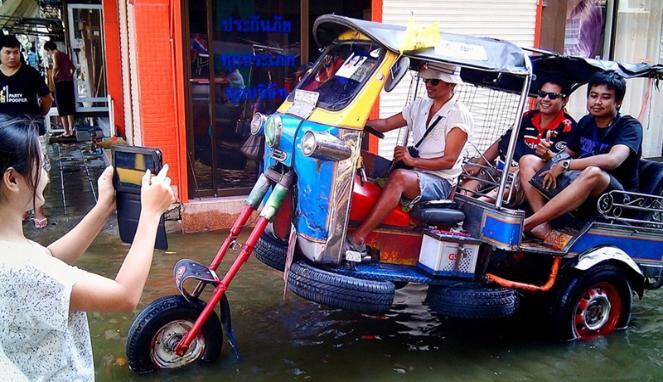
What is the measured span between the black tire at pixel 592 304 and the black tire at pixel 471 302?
0.48 metres

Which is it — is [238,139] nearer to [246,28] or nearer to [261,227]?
[246,28]

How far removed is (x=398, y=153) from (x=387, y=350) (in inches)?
54.8

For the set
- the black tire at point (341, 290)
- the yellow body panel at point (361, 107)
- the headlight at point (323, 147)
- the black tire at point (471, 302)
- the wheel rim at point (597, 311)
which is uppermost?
the yellow body panel at point (361, 107)

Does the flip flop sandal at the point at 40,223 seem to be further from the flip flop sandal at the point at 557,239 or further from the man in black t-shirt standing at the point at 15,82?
the flip flop sandal at the point at 557,239

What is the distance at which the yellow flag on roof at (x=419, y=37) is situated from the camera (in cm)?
390

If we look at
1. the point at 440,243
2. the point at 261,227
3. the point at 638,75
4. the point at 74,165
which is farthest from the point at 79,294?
the point at 74,165

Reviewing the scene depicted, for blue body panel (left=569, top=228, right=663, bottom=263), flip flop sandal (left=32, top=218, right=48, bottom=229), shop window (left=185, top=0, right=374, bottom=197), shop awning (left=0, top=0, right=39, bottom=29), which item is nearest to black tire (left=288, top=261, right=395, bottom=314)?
blue body panel (left=569, top=228, right=663, bottom=263)

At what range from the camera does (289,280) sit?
158 inches

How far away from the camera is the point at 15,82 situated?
6406 millimetres

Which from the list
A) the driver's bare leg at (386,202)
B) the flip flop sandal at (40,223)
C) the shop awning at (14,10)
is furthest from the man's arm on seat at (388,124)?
the shop awning at (14,10)

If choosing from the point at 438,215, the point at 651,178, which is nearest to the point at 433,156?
the point at 438,215

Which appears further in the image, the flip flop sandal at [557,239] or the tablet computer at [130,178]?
the flip flop sandal at [557,239]

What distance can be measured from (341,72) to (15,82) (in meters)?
3.87

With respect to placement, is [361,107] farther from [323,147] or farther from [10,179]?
[10,179]
